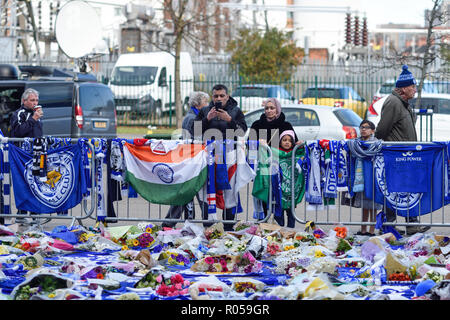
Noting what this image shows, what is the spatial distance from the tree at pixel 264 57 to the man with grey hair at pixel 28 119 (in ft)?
92.5

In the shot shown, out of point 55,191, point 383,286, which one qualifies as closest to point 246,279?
point 383,286

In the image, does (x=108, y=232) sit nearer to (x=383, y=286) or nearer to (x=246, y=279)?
(x=246, y=279)

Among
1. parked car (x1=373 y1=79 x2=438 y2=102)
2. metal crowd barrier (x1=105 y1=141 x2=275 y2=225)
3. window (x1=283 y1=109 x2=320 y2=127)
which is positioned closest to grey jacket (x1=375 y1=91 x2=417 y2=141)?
metal crowd barrier (x1=105 y1=141 x2=275 y2=225)

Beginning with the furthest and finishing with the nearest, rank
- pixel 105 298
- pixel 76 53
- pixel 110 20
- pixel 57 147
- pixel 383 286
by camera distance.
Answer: pixel 110 20 → pixel 76 53 → pixel 57 147 → pixel 383 286 → pixel 105 298

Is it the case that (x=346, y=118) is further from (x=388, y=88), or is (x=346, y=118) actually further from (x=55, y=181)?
(x=388, y=88)

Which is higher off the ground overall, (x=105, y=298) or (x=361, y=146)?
(x=361, y=146)

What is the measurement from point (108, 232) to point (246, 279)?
3.08 meters

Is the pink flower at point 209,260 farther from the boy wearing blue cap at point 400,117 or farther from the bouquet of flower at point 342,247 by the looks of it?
the boy wearing blue cap at point 400,117

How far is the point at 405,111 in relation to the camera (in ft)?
36.4

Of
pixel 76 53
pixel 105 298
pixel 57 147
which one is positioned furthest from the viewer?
pixel 76 53

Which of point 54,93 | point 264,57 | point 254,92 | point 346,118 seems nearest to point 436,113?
point 346,118

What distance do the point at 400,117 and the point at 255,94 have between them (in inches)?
831

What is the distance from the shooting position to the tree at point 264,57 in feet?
133

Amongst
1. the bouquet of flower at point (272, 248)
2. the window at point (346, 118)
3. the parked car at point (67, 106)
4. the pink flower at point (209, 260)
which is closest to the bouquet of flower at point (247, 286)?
the pink flower at point (209, 260)
